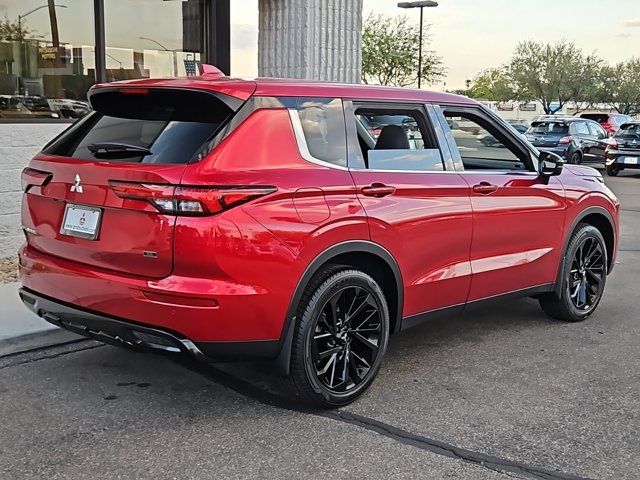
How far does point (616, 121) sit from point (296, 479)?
3002 centimetres

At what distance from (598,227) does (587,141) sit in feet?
51.8

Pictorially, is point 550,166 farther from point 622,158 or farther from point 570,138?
point 570,138

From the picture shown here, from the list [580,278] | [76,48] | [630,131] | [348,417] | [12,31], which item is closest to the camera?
[348,417]

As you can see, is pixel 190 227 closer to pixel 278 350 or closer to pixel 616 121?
pixel 278 350

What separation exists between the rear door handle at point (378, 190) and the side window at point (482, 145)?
880 mm

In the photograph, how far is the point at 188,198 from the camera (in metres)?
3.48

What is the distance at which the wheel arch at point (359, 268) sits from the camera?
12.5ft

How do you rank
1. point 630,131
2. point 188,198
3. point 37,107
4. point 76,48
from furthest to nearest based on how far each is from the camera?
point 630,131
point 76,48
point 37,107
point 188,198

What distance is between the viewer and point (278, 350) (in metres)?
3.80

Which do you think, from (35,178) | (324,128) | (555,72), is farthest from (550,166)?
(555,72)

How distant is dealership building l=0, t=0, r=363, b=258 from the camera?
7754 mm

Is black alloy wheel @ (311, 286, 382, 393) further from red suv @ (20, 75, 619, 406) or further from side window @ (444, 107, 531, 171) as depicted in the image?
side window @ (444, 107, 531, 171)

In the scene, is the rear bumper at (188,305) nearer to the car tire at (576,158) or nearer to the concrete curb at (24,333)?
the concrete curb at (24,333)

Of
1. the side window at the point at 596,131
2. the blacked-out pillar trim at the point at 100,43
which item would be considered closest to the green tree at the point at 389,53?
the side window at the point at 596,131
